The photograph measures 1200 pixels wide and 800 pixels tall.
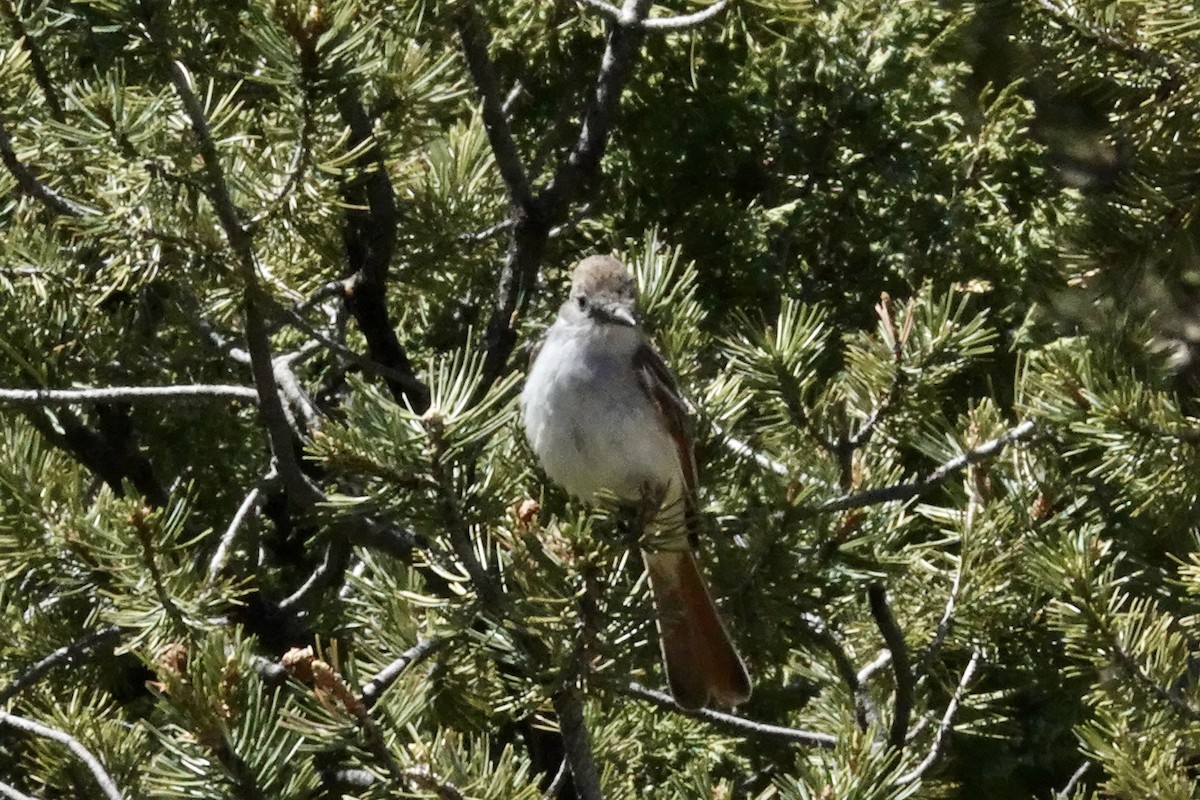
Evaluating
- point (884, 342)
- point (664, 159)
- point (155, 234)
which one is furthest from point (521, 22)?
point (155, 234)

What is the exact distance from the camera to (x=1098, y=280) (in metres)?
3.14

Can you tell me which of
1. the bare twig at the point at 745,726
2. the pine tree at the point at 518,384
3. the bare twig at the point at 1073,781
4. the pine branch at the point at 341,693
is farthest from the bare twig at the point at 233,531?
the bare twig at the point at 1073,781

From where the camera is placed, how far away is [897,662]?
2.72m

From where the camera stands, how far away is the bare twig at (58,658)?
2645 millimetres

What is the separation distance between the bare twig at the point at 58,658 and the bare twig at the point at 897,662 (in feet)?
4.56

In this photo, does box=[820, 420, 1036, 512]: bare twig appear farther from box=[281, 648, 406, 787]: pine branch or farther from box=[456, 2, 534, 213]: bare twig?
box=[456, 2, 534, 213]: bare twig

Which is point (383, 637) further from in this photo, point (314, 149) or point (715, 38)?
point (715, 38)

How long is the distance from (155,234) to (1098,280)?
6.37 feet

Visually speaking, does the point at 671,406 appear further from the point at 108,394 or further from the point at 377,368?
the point at 108,394

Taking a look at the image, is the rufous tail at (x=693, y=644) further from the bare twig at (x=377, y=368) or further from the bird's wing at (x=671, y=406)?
the bare twig at (x=377, y=368)

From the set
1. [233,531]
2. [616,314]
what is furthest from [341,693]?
[616,314]

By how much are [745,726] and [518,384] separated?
2.84 feet

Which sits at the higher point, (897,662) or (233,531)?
(233,531)

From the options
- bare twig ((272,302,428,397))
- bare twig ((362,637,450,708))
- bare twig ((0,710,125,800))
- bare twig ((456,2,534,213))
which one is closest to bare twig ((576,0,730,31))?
bare twig ((456,2,534,213))
